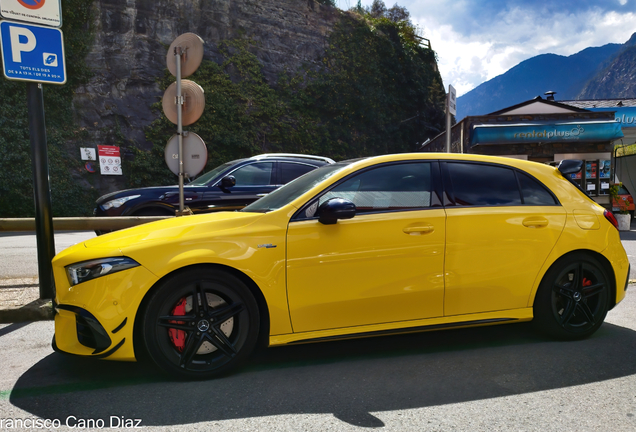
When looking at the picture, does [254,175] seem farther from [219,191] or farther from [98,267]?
[98,267]

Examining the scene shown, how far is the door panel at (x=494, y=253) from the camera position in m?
3.54

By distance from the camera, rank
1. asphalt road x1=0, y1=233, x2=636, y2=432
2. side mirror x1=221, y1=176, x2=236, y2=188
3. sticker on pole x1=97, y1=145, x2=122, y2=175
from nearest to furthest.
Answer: asphalt road x1=0, y1=233, x2=636, y2=432 < side mirror x1=221, y1=176, x2=236, y2=188 < sticker on pole x1=97, y1=145, x2=122, y2=175

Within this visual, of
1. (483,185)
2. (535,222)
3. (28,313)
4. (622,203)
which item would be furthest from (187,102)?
(622,203)

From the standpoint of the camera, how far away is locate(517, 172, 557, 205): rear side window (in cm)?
386

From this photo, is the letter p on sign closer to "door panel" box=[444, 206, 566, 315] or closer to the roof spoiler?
"door panel" box=[444, 206, 566, 315]

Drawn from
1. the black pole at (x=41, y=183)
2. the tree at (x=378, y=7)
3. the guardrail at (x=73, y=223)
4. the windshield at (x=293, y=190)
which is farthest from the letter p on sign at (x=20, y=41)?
the tree at (x=378, y=7)

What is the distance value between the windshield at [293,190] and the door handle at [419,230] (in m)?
Answer: 0.67

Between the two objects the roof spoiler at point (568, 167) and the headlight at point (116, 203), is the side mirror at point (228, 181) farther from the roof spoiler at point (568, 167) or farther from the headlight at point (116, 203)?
the roof spoiler at point (568, 167)

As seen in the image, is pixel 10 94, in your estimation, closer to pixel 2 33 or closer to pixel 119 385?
pixel 2 33

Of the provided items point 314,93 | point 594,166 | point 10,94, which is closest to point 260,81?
point 314,93

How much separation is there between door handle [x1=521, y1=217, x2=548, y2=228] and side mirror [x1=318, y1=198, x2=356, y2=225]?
4.66 feet

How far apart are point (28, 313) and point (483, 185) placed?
417 centimetres

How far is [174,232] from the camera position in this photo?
315cm

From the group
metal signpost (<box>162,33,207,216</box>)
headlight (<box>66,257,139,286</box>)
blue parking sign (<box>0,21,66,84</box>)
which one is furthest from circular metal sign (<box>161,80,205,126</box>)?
headlight (<box>66,257,139,286</box>)
